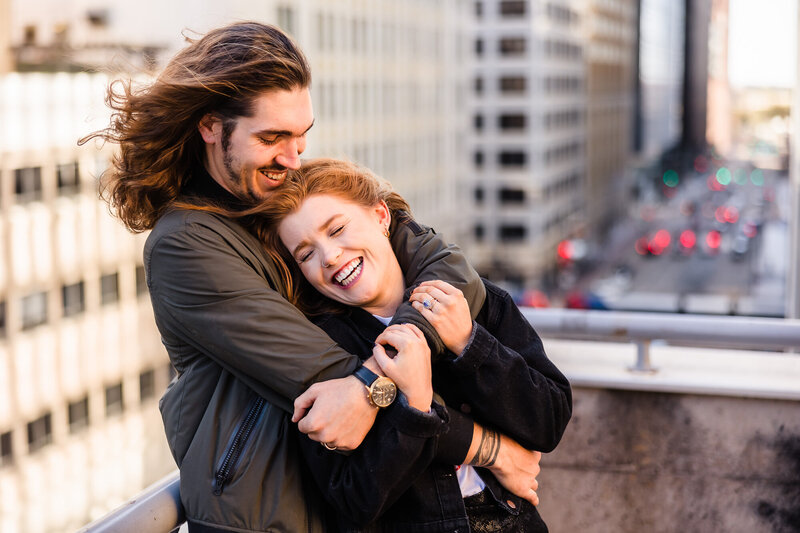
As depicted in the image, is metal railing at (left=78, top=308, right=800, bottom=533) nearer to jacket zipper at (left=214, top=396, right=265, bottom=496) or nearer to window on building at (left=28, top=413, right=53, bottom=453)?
jacket zipper at (left=214, top=396, right=265, bottom=496)

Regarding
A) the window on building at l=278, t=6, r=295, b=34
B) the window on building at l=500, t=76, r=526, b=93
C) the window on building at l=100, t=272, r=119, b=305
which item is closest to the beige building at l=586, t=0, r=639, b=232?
the window on building at l=500, t=76, r=526, b=93

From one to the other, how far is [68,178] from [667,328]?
43709 millimetres

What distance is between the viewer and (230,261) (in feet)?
7.38

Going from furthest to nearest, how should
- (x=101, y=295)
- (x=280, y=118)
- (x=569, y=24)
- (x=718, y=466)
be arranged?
(x=569, y=24) < (x=101, y=295) < (x=718, y=466) < (x=280, y=118)

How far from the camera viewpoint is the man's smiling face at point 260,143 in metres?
2.38

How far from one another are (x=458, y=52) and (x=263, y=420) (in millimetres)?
77206

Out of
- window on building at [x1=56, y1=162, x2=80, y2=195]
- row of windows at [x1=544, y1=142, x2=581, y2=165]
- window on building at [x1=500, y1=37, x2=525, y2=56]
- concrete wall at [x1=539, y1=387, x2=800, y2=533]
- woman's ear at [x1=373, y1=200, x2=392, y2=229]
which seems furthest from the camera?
row of windows at [x1=544, y1=142, x2=581, y2=165]

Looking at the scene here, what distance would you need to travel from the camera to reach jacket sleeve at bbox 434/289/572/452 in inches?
94.6

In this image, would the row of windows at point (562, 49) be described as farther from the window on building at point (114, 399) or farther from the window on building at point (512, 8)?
the window on building at point (114, 399)

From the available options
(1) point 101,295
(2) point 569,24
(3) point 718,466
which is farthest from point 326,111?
(3) point 718,466

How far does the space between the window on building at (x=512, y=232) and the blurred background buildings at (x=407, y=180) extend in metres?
0.25

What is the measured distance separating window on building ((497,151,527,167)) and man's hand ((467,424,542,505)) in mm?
78827

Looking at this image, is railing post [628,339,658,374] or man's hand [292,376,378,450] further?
railing post [628,339,658,374]

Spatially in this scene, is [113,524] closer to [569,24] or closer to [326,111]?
[326,111]
